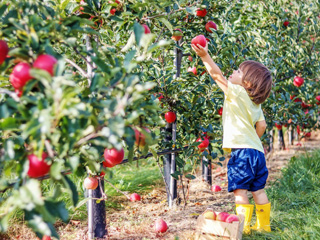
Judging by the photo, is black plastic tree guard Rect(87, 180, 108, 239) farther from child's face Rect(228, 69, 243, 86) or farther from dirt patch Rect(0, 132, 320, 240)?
child's face Rect(228, 69, 243, 86)

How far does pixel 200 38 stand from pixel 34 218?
1.60m

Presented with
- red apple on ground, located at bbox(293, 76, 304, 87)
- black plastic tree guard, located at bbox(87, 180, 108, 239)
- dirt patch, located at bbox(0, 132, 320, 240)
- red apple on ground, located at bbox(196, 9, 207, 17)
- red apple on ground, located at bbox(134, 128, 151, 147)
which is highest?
red apple on ground, located at bbox(196, 9, 207, 17)

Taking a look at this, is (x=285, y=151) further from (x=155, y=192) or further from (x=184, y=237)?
(x=184, y=237)

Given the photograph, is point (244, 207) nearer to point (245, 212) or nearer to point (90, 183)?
point (245, 212)

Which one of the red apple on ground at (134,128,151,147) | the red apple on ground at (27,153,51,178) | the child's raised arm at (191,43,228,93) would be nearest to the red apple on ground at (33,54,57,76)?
the red apple on ground at (27,153,51,178)

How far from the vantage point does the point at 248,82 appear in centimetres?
242

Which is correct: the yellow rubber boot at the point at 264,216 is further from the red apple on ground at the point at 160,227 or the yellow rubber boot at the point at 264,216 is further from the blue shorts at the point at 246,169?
the red apple on ground at the point at 160,227

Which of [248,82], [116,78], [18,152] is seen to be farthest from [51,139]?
[248,82]

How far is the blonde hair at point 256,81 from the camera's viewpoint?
7.84 feet

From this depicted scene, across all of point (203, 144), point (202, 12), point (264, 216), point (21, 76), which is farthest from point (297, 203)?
point (21, 76)

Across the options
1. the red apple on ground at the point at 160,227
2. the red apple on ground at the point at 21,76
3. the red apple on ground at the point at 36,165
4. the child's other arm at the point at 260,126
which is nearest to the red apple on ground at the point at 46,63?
the red apple on ground at the point at 21,76

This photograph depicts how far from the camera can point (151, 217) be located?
2830mm

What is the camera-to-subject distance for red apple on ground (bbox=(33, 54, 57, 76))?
1083 millimetres

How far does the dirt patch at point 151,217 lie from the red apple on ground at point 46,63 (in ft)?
5.19
